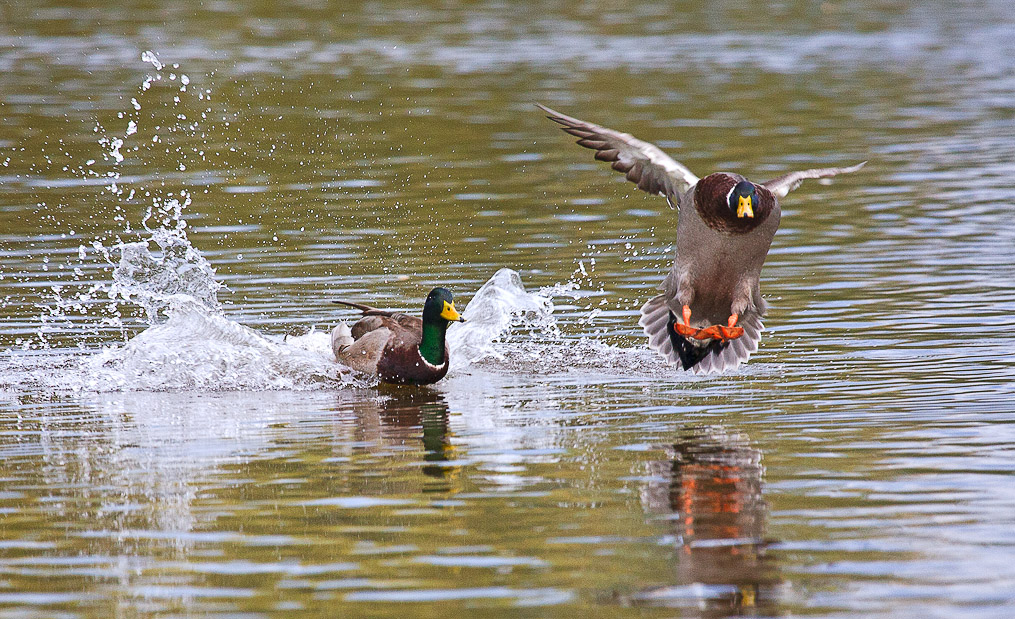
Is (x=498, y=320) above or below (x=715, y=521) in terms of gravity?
above

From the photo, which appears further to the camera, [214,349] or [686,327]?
[214,349]

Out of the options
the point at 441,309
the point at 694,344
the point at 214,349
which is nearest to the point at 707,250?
the point at 694,344

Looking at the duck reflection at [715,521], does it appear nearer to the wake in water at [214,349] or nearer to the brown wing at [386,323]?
the wake in water at [214,349]

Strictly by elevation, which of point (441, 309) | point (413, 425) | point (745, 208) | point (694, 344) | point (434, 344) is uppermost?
point (745, 208)

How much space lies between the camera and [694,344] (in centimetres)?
1046

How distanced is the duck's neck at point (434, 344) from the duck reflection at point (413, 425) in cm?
23

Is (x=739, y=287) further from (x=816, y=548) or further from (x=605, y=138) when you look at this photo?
(x=816, y=548)

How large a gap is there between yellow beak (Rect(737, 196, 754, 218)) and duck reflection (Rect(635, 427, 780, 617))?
130 centimetres

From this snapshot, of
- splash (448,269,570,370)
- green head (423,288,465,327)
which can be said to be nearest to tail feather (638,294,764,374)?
splash (448,269,570,370)

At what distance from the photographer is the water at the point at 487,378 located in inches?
250

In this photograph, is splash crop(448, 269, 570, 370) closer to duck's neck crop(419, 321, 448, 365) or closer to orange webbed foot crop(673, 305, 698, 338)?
duck's neck crop(419, 321, 448, 365)

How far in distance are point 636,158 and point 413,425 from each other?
8.20 feet

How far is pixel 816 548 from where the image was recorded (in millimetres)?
6488

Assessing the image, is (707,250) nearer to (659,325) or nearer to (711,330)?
(711,330)
